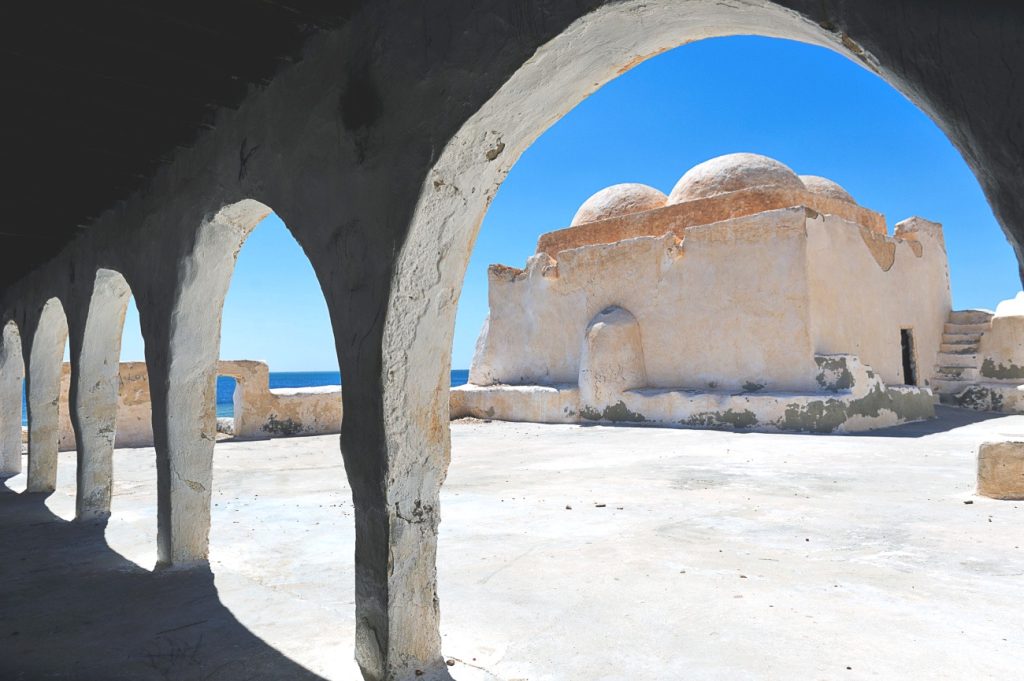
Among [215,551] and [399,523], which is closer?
[399,523]

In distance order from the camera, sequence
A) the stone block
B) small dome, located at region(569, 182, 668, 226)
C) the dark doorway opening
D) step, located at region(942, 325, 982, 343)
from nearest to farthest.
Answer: the stone block → the dark doorway opening → step, located at region(942, 325, 982, 343) → small dome, located at region(569, 182, 668, 226)

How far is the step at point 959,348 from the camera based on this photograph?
1490 cm

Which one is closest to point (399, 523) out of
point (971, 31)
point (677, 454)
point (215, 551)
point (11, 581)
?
point (971, 31)

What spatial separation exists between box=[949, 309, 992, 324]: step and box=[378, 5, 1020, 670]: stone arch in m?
17.0

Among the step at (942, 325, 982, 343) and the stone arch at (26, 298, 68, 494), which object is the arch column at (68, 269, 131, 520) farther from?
the step at (942, 325, 982, 343)

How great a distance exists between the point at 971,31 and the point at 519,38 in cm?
119

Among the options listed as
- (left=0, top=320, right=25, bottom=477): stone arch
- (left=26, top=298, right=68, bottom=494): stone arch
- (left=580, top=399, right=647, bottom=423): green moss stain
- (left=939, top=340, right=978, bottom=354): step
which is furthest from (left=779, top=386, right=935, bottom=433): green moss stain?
(left=0, top=320, right=25, bottom=477): stone arch

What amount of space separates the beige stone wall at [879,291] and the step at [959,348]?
185 millimetres

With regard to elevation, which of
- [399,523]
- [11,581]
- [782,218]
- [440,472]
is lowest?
[11,581]

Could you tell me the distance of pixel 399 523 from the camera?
251 cm

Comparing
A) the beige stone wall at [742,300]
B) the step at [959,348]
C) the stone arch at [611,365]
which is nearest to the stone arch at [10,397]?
the stone arch at [611,365]

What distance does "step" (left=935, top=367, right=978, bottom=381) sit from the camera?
1423cm

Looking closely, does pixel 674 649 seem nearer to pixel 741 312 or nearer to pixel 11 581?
pixel 11 581

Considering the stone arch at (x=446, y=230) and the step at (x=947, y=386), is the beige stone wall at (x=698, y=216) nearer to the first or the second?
the step at (x=947, y=386)
